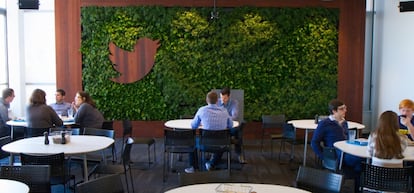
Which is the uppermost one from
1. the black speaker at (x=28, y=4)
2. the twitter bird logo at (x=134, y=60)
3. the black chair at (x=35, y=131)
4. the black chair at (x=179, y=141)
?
the black speaker at (x=28, y=4)

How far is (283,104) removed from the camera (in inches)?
389

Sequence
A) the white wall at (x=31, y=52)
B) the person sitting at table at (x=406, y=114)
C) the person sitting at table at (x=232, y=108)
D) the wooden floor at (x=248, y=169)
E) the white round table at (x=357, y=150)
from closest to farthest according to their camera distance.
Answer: the white round table at (x=357, y=150) → the person sitting at table at (x=406, y=114) → the wooden floor at (x=248, y=169) → the person sitting at table at (x=232, y=108) → the white wall at (x=31, y=52)

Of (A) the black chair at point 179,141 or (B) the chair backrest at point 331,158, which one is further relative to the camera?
(A) the black chair at point 179,141

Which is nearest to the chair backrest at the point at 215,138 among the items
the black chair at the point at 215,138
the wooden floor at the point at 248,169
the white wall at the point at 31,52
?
the black chair at the point at 215,138

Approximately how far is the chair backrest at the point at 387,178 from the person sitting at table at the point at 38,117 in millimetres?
4364

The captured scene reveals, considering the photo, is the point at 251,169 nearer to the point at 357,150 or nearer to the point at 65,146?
the point at 357,150

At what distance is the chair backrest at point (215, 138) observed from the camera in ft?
20.6

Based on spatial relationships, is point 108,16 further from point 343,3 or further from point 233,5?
point 343,3

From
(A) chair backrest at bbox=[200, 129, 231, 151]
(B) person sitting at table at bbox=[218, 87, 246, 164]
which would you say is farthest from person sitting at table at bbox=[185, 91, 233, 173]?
(B) person sitting at table at bbox=[218, 87, 246, 164]

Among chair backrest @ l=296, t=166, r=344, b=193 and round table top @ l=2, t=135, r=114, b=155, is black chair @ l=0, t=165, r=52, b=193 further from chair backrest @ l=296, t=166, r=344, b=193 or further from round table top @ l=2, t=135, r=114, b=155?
chair backrest @ l=296, t=166, r=344, b=193

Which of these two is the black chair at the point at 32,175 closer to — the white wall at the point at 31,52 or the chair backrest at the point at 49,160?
the chair backrest at the point at 49,160

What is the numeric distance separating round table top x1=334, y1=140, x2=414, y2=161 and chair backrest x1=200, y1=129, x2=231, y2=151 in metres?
1.65

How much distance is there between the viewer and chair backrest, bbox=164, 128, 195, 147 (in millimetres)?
6250

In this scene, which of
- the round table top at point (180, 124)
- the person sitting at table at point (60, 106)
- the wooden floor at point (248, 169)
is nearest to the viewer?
the wooden floor at point (248, 169)
